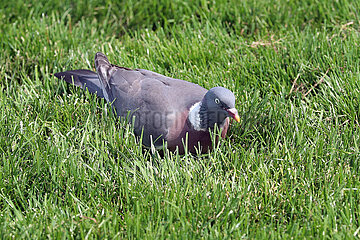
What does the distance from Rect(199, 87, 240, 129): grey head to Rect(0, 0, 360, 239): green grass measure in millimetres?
184

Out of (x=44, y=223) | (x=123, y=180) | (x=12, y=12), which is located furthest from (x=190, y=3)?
(x=44, y=223)

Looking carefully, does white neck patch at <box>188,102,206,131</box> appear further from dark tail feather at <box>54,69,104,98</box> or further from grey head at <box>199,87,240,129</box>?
dark tail feather at <box>54,69,104,98</box>

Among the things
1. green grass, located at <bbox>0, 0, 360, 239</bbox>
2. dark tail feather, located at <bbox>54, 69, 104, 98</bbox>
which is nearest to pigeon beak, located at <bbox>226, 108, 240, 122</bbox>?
green grass, located at <bbox>0, 0, 360, 239</bbox>

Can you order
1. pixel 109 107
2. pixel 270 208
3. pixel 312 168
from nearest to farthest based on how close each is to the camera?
pixel 270 208, pixel 312 168, pixel 109 107

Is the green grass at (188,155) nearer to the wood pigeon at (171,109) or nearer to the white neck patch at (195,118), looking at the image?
the wood pigeon at (171,109)

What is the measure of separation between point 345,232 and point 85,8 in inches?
142

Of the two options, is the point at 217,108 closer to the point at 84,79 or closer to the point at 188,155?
the point at 188,155

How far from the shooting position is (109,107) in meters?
3.39

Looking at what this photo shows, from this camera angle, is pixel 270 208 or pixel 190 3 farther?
pixel 190 3

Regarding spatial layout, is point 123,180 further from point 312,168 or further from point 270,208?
point 312,168

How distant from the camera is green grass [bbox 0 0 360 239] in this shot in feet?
8.06

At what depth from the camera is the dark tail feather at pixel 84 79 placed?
372cm

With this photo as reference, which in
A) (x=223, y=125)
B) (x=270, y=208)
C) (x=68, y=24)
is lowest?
(x=270, y=208)

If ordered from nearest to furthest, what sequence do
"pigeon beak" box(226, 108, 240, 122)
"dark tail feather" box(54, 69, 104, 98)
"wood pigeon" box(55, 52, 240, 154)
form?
1. "pigeon beak" box(226, 108, 240, 122)
2. "wood pigeon" box(55, 52, 240, 154)
3. "dark tail feather" box(54, 69, 104, 98)
